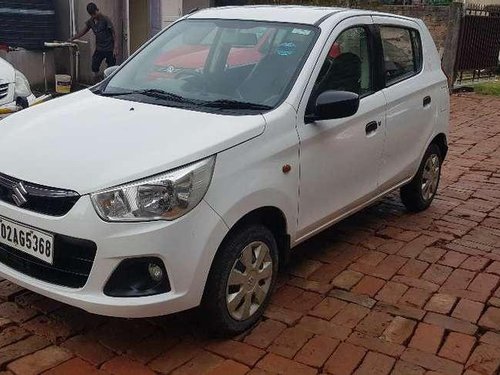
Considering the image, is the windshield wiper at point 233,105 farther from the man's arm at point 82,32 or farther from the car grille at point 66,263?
the man's arm at point 82,32

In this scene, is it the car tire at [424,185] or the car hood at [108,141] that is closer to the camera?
the car hood at [108,141]

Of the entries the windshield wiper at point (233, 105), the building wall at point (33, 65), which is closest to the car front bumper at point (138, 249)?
the windshield wiper at point (233, 105)

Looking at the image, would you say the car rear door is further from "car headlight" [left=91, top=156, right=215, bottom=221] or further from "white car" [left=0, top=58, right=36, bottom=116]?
"white car" [left=0, top=58, right=36, bottom=116]

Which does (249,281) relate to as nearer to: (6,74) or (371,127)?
(371,127)

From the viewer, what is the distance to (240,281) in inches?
128

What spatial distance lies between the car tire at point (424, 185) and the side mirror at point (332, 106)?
196cm

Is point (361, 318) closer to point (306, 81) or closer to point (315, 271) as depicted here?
point (315, 271)

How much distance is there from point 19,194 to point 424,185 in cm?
373

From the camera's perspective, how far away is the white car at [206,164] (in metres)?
2.85

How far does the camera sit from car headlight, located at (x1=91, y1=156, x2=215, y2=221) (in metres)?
2.81

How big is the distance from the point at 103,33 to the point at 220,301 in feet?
31.0

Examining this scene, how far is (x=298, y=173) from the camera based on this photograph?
358 centimetres

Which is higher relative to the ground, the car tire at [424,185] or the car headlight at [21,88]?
the car headlight at [21,88]

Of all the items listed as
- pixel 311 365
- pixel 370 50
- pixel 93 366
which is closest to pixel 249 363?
pixel 311 365
